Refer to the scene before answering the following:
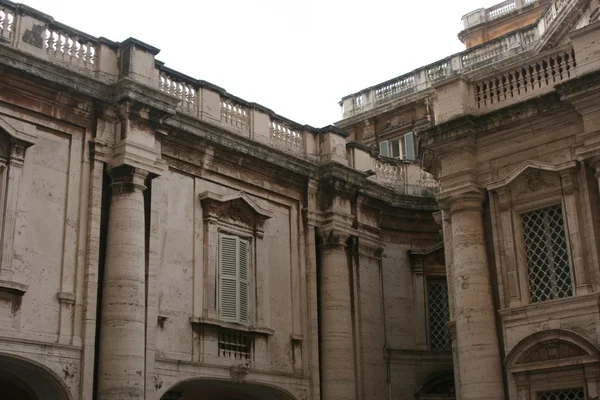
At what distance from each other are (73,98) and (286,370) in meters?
7.14

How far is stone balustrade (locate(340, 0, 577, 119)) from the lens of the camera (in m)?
24.8

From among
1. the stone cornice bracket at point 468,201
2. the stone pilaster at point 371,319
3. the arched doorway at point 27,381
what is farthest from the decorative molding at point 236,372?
the stone cornice bracket at point 468,201

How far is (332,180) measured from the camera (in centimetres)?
2091

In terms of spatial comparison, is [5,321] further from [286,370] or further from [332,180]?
[332,180]

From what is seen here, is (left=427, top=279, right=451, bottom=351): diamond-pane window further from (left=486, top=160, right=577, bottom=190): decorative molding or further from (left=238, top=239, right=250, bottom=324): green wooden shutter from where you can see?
(left=486, top=160, right=577, bottom=190): decorative molding

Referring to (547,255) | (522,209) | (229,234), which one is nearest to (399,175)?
(229,234)

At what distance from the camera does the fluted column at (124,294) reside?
1532 cm

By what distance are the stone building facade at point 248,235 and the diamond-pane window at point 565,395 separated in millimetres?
44

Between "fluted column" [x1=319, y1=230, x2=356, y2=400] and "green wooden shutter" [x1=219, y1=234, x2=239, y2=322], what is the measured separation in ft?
8.47

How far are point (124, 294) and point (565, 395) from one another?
7.60 metres

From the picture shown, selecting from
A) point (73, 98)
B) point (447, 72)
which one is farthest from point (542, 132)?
point (447, 72)

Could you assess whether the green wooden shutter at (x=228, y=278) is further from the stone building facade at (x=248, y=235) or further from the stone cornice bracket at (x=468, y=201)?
the stone cornice bracket at (x=468, y=201)

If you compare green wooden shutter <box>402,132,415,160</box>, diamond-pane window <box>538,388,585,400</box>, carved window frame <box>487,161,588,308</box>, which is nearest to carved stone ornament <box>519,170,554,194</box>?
carved window frame <box>487,161,588,308</box>

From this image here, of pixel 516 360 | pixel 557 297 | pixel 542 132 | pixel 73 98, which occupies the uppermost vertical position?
pixel 73 98
